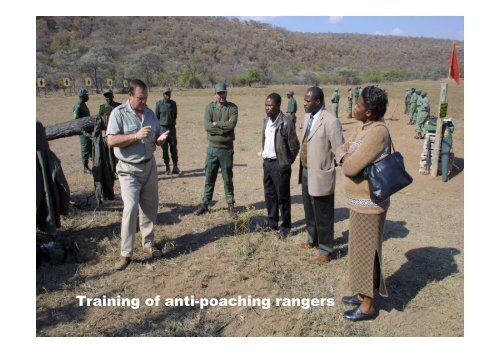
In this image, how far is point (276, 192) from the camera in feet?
15.6

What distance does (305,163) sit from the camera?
4086mm

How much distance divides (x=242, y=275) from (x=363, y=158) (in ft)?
5.69

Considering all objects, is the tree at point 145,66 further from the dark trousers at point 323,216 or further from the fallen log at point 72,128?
the dark trousers at point 323,216

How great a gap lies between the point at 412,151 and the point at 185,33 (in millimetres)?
49633

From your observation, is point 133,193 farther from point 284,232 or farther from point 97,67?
point 97,67

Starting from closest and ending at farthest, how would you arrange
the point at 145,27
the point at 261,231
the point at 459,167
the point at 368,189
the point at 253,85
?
1. the point at 368,189
2. the point at 261,231
3. the point at 459,167
4. the point at 253,85
5. the point at 145,27

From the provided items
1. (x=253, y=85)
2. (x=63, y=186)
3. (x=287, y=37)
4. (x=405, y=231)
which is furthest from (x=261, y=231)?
(x=287, y=37)

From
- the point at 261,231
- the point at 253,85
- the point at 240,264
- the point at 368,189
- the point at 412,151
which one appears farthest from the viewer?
the point at 253,85

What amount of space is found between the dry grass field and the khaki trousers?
0.35 m

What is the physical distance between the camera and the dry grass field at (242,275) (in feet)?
10.2

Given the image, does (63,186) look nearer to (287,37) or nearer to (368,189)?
(368,189)

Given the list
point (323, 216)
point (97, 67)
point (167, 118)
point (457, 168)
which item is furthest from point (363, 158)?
point (97, 67)

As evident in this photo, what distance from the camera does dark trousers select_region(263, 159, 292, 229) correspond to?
4.61 m

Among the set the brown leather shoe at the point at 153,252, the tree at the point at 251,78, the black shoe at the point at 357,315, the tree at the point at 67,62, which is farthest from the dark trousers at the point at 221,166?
the tree at the point at 251,78
